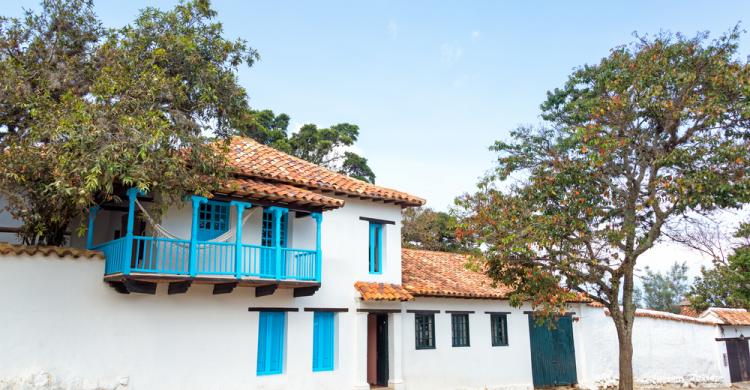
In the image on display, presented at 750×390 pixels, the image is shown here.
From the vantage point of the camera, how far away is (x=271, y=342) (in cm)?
1377

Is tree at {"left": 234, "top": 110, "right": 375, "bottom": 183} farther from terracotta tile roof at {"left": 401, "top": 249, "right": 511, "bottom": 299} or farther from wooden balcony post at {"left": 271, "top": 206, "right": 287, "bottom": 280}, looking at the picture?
wooden balcony post at {"left": 271, "top": 206, "right": 287, "bottom": 280}

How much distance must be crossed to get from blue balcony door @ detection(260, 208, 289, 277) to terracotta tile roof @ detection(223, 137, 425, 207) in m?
1.01

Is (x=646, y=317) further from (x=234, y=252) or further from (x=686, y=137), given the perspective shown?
(x=234, y=252)

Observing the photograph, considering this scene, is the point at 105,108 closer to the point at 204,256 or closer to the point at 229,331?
the point at 204,256

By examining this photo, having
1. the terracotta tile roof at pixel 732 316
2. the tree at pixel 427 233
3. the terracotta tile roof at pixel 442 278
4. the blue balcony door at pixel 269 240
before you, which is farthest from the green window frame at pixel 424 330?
the terracotta tile roof at pixel 732 316

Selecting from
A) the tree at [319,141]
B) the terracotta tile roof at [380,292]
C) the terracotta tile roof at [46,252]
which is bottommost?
the terracotta tile roof at [380,292]

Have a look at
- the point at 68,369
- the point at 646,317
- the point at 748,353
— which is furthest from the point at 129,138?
the point at 748,353

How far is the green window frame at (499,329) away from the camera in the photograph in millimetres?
18766

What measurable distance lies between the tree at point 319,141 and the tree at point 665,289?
40677 mm

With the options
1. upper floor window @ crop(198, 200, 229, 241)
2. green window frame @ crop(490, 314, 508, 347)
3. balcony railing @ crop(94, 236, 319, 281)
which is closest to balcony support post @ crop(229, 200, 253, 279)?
balcony railing @ crop(94, 236, 319, 281)

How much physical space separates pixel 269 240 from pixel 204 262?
7.69ft

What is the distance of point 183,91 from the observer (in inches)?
470

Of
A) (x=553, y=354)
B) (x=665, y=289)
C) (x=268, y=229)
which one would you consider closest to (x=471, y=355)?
(x=553, y=354)

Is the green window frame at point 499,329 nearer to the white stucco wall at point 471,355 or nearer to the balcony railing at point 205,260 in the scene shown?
the white stucco wall at point 471,355
